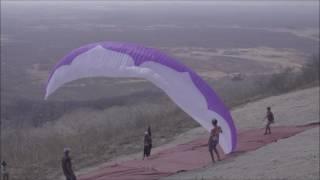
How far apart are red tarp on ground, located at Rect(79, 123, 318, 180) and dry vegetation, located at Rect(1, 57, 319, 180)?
2515 millimetres

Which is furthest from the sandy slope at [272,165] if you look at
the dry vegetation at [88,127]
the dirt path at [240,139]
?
the dry vegetation at [88,127]

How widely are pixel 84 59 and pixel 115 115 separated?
17685mm

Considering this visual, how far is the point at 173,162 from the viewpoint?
1507 centimetres

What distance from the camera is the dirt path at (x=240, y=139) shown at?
14266mm

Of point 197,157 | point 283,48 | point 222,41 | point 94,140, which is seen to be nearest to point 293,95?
point 94,140

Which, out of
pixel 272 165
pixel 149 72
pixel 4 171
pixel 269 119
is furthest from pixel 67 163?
pixel 269 119

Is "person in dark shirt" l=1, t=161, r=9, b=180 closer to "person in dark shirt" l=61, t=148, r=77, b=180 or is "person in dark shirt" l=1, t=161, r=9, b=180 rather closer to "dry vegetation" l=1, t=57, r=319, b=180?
"dry vegetation" l=1, t=57, r=319, b=180

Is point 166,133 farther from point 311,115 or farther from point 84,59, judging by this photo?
point 84,59

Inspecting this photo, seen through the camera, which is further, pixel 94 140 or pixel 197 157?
pixel 94 140

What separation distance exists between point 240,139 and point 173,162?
378 centimetres

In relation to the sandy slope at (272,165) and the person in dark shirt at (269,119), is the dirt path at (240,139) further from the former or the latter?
the sandy slope at (272,165)

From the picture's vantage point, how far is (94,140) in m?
22.0

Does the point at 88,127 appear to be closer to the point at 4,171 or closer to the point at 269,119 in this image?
the point at 269,119

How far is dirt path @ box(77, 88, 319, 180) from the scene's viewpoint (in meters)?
14.3
